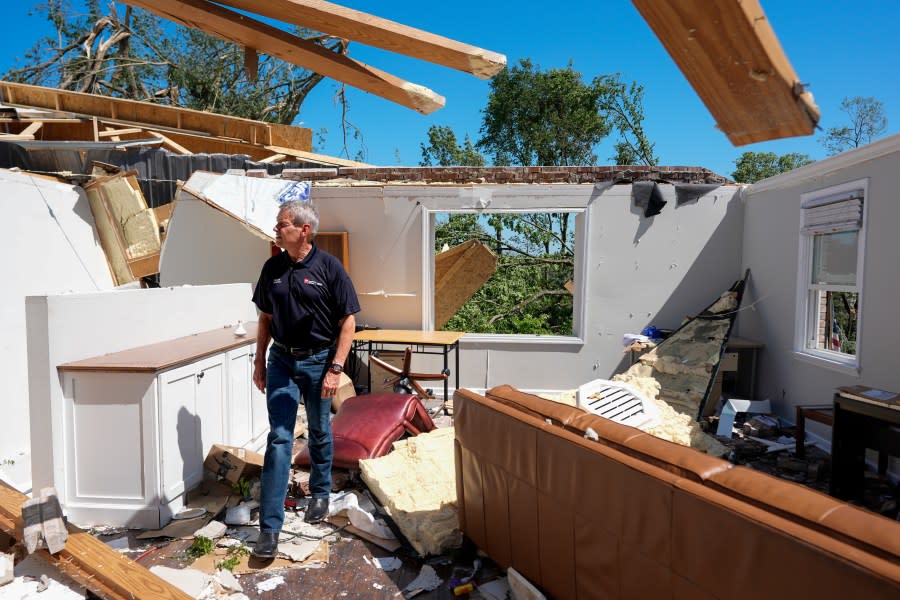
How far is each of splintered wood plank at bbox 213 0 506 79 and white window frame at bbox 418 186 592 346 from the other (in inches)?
212

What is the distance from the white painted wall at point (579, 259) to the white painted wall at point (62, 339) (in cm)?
333

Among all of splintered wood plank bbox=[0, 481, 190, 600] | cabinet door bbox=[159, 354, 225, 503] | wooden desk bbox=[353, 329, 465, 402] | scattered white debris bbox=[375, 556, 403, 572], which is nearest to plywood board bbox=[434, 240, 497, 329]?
wooden desk bbox=[353, 329, 465, 402]

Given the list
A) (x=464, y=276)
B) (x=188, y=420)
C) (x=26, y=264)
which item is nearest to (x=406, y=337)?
(x=464, y=276)

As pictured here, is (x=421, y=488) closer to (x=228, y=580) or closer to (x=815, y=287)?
(x=228, y=580)

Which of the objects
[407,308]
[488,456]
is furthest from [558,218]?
[488,456]

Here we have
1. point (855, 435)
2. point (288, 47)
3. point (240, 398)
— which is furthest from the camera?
point (240, 398)

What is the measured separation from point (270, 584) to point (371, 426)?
1.64 m

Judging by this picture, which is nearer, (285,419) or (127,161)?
(285,419)

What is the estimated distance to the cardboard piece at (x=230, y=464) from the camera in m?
3.85

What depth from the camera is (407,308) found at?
714cm

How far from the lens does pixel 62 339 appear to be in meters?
3.30

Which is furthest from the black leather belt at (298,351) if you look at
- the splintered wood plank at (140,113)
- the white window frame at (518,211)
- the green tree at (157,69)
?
the green tree at (157,69)

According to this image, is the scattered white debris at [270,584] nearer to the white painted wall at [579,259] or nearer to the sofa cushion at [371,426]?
the sofa cushion at [371,426]

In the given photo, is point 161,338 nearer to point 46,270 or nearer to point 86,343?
point 86,343
